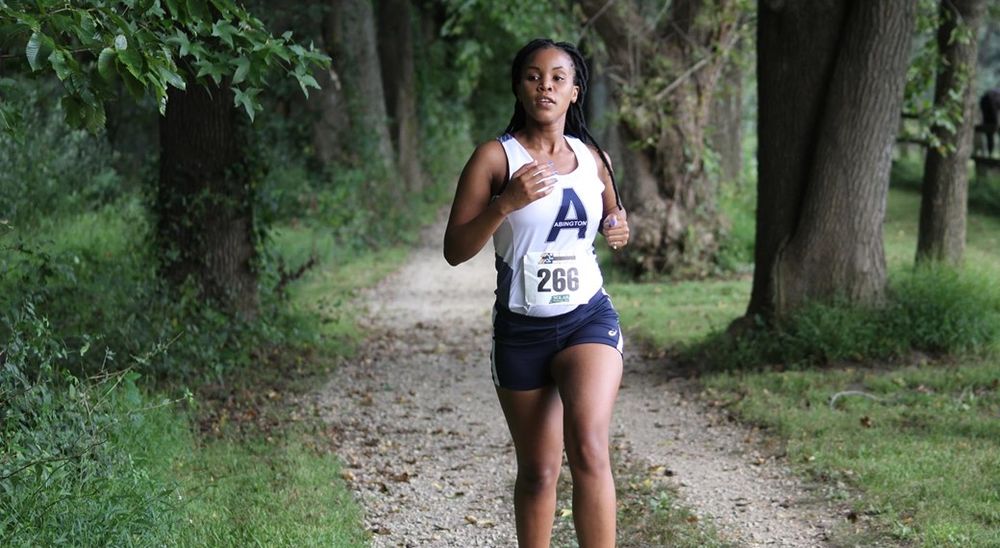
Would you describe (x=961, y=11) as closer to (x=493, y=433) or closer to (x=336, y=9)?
(x=493, y=433)

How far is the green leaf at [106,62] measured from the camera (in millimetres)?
4277

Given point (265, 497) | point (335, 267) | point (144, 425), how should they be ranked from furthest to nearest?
point (335, 267)
point (144, 425)
point (265, 497)

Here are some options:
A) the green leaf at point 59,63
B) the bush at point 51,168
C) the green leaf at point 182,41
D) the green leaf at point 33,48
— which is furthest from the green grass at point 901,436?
the bush at point 51,168

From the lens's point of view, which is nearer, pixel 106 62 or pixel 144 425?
pixel 106 62

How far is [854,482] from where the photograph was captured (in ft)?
20.8

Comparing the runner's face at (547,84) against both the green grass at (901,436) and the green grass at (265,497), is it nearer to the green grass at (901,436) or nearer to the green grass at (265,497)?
the green grass at (265,497)

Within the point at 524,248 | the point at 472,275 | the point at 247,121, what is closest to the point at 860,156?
the point at 247,121

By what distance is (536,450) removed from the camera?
454 cm

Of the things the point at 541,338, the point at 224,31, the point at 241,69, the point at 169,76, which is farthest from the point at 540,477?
the point at 224,31

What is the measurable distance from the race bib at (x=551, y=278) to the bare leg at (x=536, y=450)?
373 millimetres

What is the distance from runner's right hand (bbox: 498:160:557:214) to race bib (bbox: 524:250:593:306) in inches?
10.0

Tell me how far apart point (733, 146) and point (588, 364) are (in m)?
19.2

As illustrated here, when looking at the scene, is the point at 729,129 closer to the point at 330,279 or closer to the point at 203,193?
the point at 330,279

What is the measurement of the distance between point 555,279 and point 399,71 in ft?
71.3
